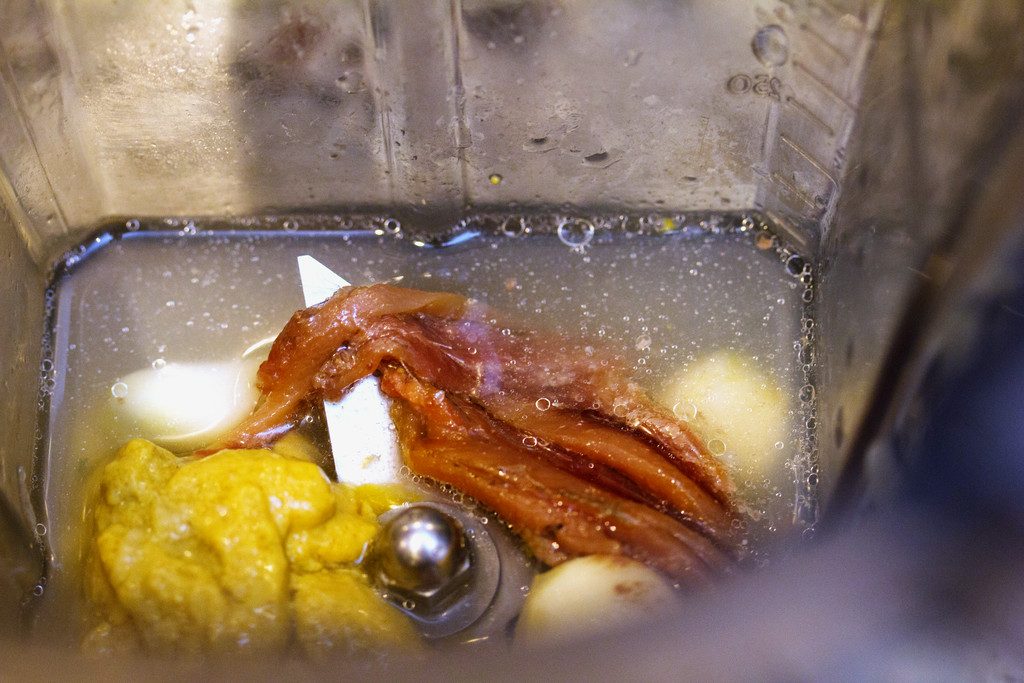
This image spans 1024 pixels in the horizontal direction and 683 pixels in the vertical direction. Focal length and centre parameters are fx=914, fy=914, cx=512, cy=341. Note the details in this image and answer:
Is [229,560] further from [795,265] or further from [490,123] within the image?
[795,265]

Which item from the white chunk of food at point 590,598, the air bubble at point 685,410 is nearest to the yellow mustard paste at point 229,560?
the white chunk of food at point 590,598

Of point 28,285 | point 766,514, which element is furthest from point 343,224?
point 766,514

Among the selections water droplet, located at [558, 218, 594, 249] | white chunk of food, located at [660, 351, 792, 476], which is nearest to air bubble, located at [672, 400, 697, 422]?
white chunk of food, located at [660, 351, 792, 476]

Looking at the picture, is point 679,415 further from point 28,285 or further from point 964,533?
point 28,285

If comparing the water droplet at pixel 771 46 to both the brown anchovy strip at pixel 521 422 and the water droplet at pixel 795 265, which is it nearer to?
the water droplet at pixel 795 265

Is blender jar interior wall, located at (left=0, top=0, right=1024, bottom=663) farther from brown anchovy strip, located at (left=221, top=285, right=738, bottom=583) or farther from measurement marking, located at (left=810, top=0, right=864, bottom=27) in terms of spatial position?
brown anchovy strip, located at (left=221, top=285, right=738, bottom=583)

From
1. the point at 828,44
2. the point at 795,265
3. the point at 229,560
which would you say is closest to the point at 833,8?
the point at 828,44
